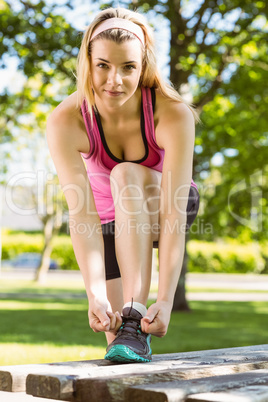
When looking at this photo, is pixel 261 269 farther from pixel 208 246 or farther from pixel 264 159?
pixel 264 159

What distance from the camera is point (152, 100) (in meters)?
2.99

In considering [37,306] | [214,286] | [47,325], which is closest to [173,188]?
[47,325]

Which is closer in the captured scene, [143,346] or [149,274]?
[143,346]

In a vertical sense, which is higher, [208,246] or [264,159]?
[264,159]

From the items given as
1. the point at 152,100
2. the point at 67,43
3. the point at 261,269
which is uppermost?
the point at 67,43

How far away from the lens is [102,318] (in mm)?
2615

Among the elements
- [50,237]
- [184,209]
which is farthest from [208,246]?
[184,209]

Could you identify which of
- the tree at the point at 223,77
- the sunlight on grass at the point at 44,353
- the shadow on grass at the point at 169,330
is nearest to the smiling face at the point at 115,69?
the sunlight on grass at the point at 44,353

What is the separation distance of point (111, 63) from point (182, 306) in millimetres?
10731

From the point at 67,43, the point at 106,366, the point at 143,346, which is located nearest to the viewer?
the point at 106,366

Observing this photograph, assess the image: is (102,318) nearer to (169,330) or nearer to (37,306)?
(169,330)

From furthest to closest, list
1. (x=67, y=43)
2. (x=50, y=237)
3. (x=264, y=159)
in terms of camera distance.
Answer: (x=50, y=237) < (x=264, y=159) < (x=67, y=43)

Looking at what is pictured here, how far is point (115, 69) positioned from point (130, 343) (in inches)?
46.3

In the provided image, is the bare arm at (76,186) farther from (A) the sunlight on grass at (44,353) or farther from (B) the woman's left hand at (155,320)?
(A) the sunlight on grass at (44,353)
